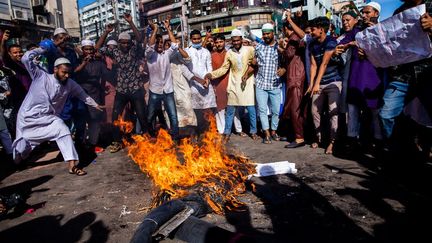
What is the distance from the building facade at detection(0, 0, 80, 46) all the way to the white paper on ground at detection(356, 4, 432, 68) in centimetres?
2734

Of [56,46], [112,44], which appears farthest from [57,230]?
[112,44]

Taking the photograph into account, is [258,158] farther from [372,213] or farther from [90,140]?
[90,140]

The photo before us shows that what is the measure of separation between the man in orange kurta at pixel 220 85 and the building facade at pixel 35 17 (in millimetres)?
23354

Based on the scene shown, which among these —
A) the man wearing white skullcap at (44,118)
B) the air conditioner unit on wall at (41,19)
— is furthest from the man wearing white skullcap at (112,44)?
the air conditioner unit on wall at (41,19)

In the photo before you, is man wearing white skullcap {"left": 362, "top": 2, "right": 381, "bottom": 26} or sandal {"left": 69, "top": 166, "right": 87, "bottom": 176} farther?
sandal {"left": 69, "top": 166, "right": 87, "bottom": 176}

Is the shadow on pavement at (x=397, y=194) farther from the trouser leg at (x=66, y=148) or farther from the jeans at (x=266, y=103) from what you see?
the trouser leg at (x=66, y=148)

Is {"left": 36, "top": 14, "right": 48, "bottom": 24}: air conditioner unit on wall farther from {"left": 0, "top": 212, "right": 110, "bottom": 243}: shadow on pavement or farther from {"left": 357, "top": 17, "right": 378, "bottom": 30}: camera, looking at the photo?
{"left": 357, "top": 17, "right": 378, "bottom": 30}: camera

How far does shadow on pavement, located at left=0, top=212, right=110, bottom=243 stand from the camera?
3070 mm

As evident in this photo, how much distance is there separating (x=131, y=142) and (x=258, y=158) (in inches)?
134

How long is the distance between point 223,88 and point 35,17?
29096 mm

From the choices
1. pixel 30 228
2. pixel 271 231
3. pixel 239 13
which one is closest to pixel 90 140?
pixel 30 228

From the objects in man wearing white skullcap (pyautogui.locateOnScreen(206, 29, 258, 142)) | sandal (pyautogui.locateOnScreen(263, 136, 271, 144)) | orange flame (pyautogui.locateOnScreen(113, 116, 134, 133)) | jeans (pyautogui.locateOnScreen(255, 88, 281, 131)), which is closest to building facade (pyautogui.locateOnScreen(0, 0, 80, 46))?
orange flame (pyautogui.locateOnScreen(113, 116, 134, 133))

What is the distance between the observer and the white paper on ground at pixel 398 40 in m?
3.62

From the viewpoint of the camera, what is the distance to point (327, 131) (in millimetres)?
7062
